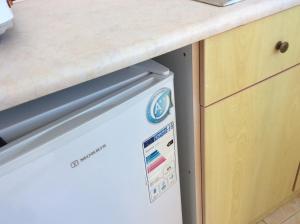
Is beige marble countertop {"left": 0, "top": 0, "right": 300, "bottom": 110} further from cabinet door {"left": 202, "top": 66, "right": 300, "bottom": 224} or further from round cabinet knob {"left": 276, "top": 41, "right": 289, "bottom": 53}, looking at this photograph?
cabinet door {"left": 202, "top": 66, "right": 300, "bottom": 224}

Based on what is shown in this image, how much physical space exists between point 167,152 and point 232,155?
24 cm

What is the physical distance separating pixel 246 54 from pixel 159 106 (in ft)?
0.83

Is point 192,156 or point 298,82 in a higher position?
point 298,82

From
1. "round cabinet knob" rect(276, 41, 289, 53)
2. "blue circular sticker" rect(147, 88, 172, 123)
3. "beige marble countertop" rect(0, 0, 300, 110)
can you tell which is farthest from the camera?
"round cabinet knob" rect(276, 41, 289, 53)

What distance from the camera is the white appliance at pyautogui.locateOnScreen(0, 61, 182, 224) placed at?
48 centimetres

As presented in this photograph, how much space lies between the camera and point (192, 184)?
87 centimetres

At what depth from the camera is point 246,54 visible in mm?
708

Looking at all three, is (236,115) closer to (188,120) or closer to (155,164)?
(188,120)

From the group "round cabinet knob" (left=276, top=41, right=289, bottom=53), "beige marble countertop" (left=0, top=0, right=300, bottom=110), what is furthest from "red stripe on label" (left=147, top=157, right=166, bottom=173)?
"round cabinet knob" (left=276, top=41, right=289, bottom=53)

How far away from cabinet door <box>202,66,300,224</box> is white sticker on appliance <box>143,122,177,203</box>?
0.33ft

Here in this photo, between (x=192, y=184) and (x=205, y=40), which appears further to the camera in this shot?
(x=192, y=184)

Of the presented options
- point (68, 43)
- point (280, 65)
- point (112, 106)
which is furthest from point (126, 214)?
point (280, 65)

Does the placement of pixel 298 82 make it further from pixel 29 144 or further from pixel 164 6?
pixel 29 144

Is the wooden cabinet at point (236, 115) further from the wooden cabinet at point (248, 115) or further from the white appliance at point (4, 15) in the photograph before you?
the white appliance at point (4, 15)
